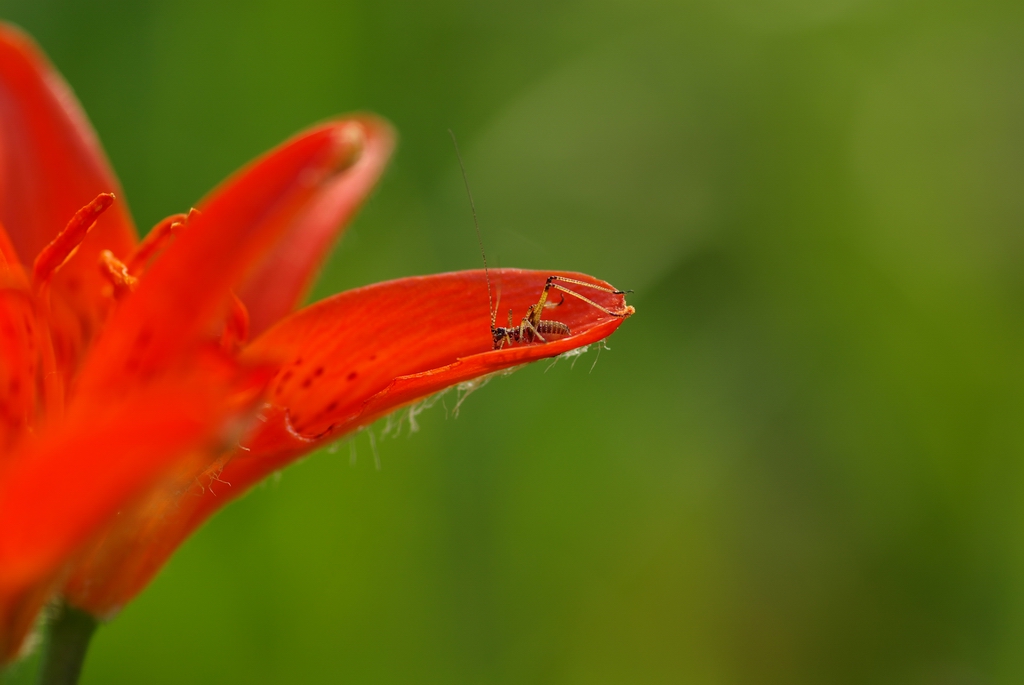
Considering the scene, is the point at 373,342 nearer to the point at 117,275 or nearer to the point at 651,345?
the point at 117,275

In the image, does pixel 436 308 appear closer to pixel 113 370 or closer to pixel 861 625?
pixel 113 370

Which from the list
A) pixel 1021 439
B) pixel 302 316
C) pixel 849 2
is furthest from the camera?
pixel 849 2

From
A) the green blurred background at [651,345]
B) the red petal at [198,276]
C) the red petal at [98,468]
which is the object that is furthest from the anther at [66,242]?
the green blurred background at [651,345]

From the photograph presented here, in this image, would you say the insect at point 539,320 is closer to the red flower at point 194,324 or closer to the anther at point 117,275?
the red flower at point 194,324

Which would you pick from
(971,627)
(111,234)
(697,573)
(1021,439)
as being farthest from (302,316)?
(1021,439)

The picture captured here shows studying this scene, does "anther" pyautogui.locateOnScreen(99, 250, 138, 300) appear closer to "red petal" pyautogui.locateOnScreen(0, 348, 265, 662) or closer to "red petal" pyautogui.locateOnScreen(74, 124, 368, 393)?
"red petal" pyautogui.locateOnScreen(74, 124, 368, 393)

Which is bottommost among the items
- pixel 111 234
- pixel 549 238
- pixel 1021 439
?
pixel 1021 439

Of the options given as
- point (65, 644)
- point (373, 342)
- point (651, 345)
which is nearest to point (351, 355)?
point (373, 342)

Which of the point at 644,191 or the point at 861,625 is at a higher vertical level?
the point at 644,191
